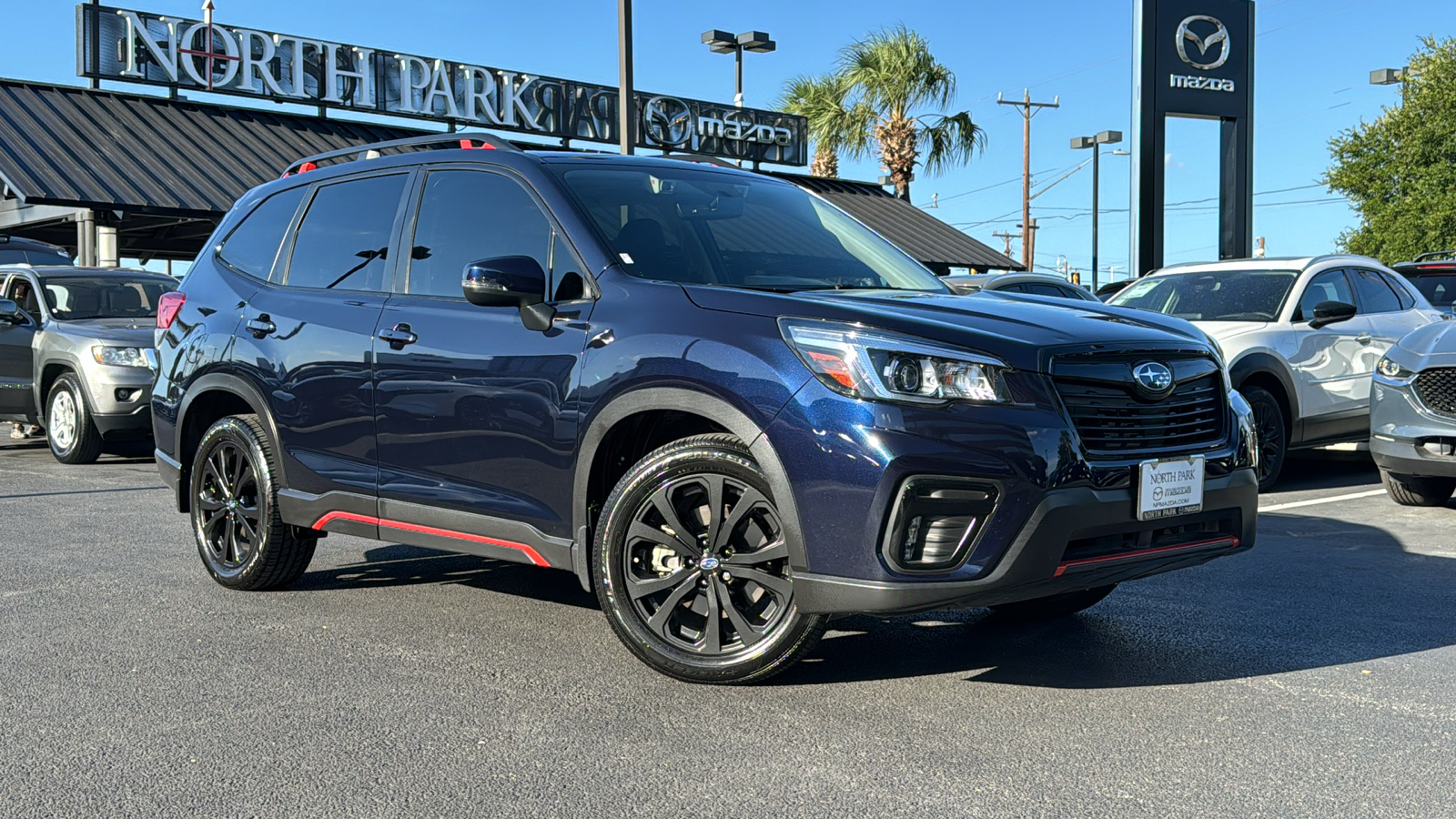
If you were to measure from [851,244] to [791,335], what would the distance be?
157 centimetres

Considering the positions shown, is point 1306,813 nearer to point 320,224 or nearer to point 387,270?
point 387,270

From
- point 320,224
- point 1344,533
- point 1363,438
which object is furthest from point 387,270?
point 1363,438

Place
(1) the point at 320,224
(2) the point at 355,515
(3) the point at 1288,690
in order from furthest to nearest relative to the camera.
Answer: (1) the point at 320,224
(2) the point at 355,515
(3) the point at 1288,690

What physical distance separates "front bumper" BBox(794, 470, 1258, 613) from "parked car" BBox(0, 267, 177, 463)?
9183 millimetres

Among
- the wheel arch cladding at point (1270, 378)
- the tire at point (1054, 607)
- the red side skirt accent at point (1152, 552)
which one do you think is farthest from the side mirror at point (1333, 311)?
the red side skirt accent at point (1152, 552)

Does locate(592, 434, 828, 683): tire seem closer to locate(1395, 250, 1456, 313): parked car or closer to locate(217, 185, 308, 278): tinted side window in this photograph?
locate(217, 185, 308, 278): tinted side window

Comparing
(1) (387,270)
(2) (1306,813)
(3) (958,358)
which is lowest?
(2) (1306,813)

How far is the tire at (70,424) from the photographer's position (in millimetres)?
11719

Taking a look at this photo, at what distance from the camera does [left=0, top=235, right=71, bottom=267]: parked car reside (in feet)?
56.6

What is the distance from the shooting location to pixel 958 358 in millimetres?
4020

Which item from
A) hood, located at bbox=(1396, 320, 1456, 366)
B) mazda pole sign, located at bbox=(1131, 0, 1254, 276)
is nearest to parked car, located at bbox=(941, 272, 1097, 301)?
hood, located at bbox=(1396, 320, 1456, 366)

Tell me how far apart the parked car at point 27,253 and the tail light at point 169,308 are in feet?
39.0

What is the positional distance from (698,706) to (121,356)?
363 inches

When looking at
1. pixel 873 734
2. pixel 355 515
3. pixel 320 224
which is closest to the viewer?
pixel 873 734
